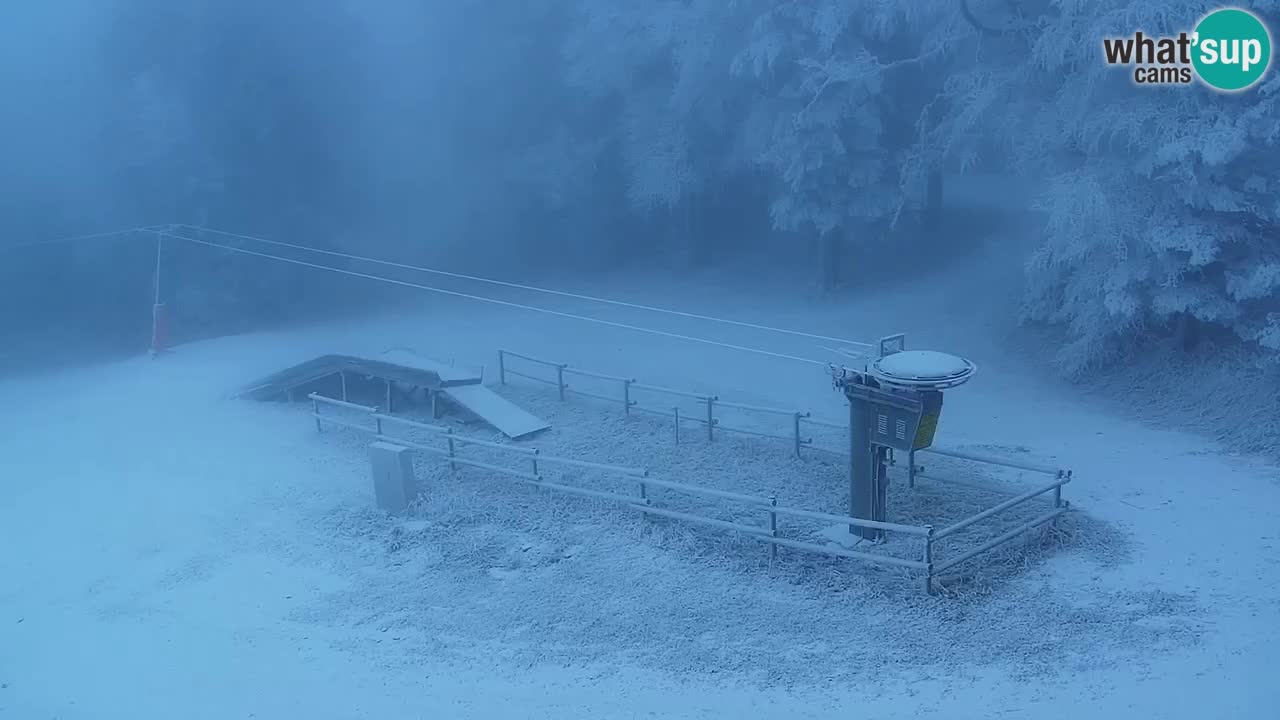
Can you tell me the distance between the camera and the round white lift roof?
7.83 metres

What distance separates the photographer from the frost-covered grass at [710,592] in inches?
275

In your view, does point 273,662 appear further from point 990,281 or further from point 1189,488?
point 990,281

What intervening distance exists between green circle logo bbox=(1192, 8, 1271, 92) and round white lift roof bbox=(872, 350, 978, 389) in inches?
251

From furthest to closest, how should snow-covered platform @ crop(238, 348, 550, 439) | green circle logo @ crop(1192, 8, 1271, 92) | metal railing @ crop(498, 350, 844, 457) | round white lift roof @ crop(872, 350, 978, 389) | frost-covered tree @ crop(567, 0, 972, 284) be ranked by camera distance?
1. frost-covered tree @ crop(567, 0, 972, 284)
2. snow-covered platform @ crop(238, 348, 550, 439)
3. green circle logo @ crop(1192, 8, 1271, 92)
4. metal railing @ crop(498, 350, 844, 457)
5. round white lift roof @ crop(872, 350, 978, 389)

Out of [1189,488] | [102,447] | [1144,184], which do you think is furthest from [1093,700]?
[102,447]

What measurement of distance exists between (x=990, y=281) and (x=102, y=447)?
14.0m

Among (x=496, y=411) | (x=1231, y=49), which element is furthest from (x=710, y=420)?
(x=1231, y=49)

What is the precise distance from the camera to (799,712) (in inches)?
251

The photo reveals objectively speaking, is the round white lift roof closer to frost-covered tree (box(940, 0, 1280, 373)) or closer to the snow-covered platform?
the snow-covered platform

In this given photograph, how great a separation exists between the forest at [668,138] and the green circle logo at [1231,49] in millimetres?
188

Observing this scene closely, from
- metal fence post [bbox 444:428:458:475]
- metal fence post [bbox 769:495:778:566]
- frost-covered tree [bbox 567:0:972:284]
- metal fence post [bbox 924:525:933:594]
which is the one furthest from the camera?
frost-covered tree [bbox 567:0:972:284]

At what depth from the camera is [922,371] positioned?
7922 mm

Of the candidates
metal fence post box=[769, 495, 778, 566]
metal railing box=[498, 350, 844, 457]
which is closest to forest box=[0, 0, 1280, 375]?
metal railing box=[498, 350, 844, 457]

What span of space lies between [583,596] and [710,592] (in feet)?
3.17
